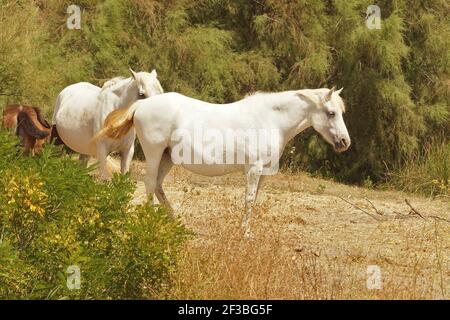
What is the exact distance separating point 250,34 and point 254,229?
1079 centimetres

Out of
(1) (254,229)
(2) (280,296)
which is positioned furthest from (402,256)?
(2) (280,296)

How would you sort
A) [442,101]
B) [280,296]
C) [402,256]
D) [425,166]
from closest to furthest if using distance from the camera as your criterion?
[280,296], [402,256], [425,166], [442,101]

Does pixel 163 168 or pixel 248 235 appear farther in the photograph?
pixel 163 168

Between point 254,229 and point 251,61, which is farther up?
point 254,229

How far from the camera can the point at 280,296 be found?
20.9 feet

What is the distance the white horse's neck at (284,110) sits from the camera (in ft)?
31.1

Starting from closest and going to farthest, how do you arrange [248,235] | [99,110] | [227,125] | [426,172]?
1. [248,235]
2. [227,125]
3. [99,110]
4. [426,172]

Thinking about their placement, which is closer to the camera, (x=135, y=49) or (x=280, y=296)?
(x=280, y=296)

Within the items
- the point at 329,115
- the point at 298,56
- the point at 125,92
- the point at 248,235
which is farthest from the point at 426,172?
the point at 248,235

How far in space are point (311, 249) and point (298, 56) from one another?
→ 31.8 ft

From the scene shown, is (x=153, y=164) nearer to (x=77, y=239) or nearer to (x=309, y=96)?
(x=309, y=96)

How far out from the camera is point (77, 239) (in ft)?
21.4
